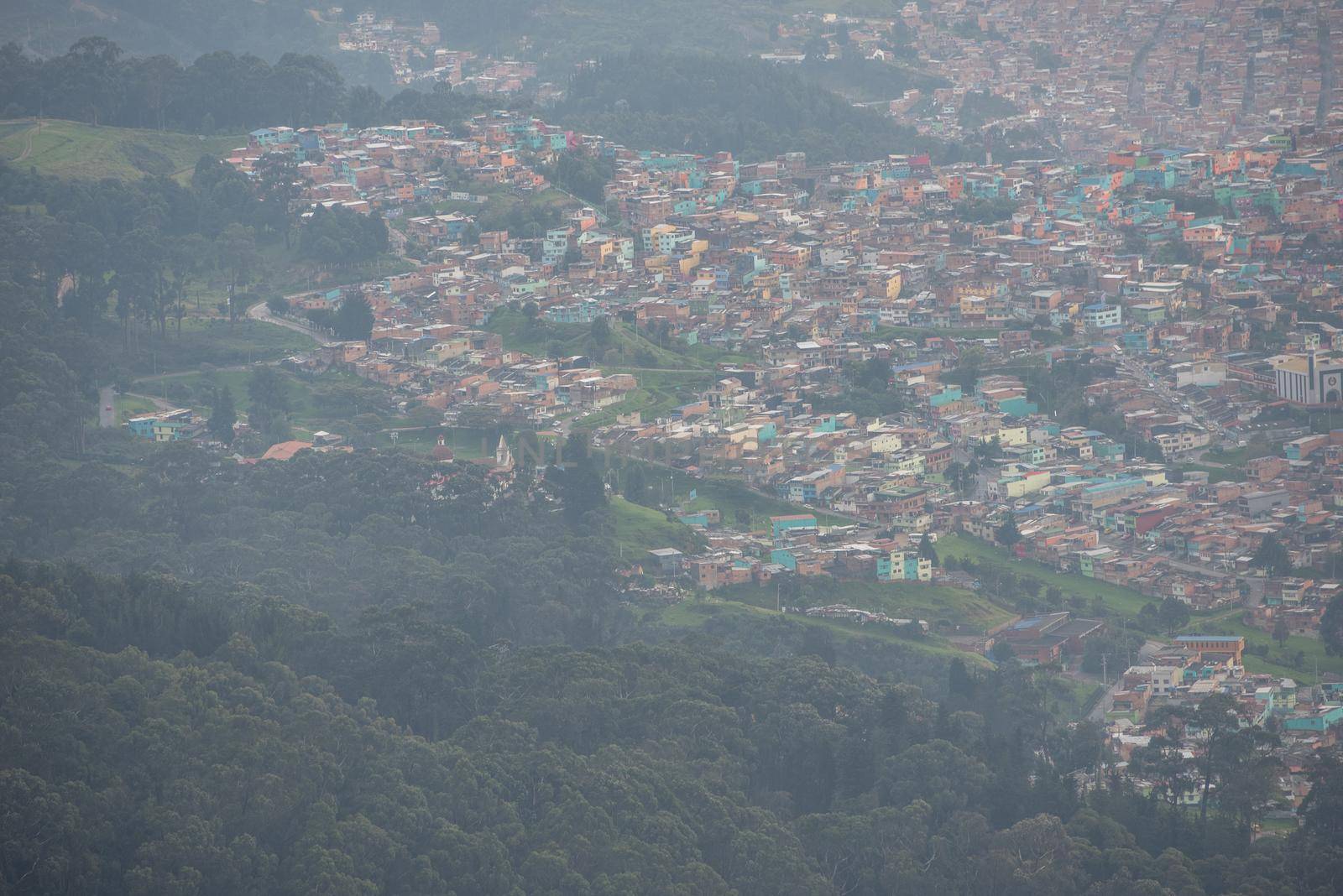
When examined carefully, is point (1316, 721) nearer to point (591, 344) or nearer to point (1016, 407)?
point (1016, 407)

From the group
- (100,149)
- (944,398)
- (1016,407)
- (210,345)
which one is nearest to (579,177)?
(100,149)

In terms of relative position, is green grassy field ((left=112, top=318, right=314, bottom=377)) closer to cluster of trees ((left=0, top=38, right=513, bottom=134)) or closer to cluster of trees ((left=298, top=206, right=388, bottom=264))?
cluster of trees ((left=298, top=206, right=388, bottom=264))

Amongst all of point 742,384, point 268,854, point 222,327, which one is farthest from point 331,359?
point 268,854

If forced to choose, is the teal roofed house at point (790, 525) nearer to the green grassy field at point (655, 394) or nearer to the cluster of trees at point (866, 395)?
the green grassy field at point (655, 394)

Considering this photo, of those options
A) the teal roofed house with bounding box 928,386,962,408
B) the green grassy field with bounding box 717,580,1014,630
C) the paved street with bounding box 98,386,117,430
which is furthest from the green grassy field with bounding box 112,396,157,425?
the teal roofed house with bounding box 928,386,962,408

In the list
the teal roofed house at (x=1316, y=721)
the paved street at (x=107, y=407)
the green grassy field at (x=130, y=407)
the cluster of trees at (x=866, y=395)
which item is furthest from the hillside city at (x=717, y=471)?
the green grassy field at (x=130, y=407)
